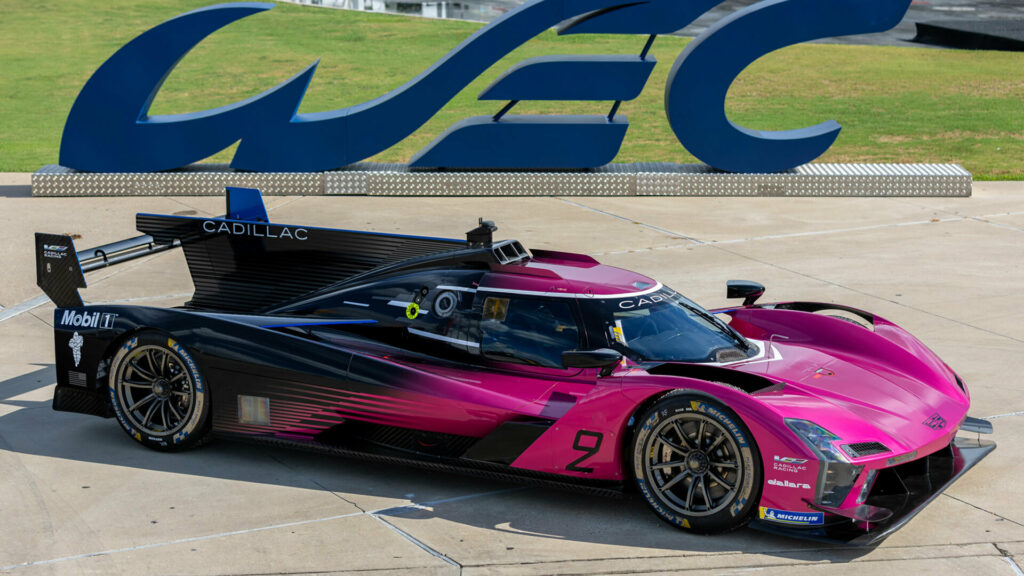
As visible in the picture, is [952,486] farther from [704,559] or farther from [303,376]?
[303,376]

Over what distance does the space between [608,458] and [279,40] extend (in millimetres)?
31292

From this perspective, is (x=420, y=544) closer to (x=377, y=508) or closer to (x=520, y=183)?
(x=377, y=508)

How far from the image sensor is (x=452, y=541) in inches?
228

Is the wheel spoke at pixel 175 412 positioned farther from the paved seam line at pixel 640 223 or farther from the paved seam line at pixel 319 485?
the paved seam line at pixel 640 223

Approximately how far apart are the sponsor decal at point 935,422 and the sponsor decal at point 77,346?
16.4ft

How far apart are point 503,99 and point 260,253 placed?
8.22 metres

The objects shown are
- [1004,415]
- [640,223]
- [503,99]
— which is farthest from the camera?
[503,99]

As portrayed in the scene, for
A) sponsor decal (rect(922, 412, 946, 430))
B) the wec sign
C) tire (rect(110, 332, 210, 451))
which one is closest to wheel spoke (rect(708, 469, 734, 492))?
sponsor decal (rect(922, 412, 946, 430))

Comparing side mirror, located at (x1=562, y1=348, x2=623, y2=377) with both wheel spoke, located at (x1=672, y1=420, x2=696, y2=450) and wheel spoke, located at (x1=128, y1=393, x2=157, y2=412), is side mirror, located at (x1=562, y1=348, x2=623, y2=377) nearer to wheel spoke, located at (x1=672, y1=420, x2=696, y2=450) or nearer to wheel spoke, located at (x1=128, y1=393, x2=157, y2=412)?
wheel spoke, located at (x1=672, y1=420, x2=696, y2=450)

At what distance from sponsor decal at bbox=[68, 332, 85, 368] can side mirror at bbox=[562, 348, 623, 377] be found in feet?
10.4

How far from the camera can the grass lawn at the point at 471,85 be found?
2153 centimetres

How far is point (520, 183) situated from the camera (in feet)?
54.0

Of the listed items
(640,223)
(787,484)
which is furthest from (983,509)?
(640,223)

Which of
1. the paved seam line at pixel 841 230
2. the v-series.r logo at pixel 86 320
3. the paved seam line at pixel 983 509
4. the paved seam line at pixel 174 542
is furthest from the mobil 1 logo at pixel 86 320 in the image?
the paved seam line at pixel 841 230
